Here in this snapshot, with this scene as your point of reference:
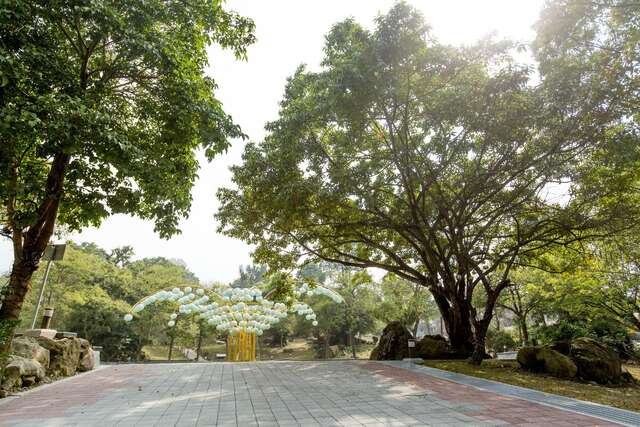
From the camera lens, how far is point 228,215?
40.4ft

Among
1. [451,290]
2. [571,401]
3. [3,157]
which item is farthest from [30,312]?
[571,401]

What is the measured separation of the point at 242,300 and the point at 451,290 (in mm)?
8453

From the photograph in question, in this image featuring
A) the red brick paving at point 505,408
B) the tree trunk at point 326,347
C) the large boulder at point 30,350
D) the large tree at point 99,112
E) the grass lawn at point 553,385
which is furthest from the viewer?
the tree trunk at point 326,347

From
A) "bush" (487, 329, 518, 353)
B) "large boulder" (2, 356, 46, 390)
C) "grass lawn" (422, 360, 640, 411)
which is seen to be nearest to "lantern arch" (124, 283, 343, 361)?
"large boulder" (2, 356, 46, 390)

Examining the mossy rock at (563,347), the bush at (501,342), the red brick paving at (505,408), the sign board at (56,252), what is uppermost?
the sign board at (56,252)

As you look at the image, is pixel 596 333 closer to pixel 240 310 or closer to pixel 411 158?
pixel 411 158

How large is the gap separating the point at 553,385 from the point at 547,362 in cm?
196

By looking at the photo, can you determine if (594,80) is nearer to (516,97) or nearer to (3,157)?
(516,97)

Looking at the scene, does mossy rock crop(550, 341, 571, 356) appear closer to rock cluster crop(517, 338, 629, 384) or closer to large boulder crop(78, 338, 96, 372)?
rock cluster crop(517, 338, 629, 384)

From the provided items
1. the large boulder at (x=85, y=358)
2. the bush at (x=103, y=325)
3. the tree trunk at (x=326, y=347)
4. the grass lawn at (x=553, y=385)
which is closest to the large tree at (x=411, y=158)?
the grass lawn at (x=553, y=385)

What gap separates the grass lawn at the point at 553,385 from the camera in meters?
6.50

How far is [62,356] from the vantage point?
8.88m

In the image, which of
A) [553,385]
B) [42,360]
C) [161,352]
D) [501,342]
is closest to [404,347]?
[553,385]

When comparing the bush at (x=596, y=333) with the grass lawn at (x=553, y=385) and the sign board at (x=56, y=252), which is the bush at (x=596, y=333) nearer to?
the grass lawn at (x=553, y=385)
